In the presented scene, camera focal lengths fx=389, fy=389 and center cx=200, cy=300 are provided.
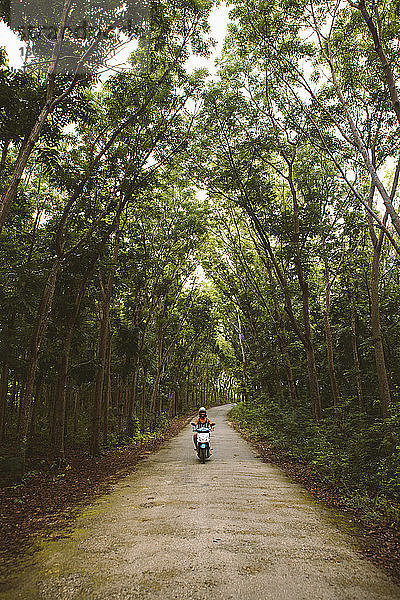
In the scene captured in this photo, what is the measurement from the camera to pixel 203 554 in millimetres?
4395

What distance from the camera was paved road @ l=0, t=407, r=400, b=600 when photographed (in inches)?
142

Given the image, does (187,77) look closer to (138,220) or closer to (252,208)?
(252,208)

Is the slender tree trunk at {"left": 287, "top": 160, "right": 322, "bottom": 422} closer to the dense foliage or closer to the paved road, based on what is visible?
the dense foliage

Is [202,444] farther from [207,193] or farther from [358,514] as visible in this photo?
[207,193]

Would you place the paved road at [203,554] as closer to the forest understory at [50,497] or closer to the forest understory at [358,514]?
the forest understory at [358,514]

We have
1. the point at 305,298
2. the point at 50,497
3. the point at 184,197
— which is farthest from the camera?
the point at 184,197

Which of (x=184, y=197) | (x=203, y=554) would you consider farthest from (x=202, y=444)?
(x=184, y=197)

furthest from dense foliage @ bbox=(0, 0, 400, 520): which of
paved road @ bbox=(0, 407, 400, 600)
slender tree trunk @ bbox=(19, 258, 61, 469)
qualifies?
paved road @ bbox=(0, 407, 400, 600)

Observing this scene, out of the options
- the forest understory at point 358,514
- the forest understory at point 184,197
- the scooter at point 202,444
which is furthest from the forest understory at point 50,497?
the forest understory at point 358,514

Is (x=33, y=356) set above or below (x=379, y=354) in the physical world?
above

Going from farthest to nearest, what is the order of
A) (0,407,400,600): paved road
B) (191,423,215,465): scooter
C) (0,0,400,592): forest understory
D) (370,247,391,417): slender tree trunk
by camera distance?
(191,423,215,465): scooter
(370,247,391,417): slender tree trunk
(0,0,400,592): forest understory
(0,407,400,600): paved road

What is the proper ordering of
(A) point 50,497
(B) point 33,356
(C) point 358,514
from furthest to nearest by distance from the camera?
(B) point 33,356, (A) point 50,497, (C) point 358,514

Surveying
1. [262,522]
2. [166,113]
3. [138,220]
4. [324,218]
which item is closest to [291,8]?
[166,113]

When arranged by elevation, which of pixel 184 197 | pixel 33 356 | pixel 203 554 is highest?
pixel 184 197
